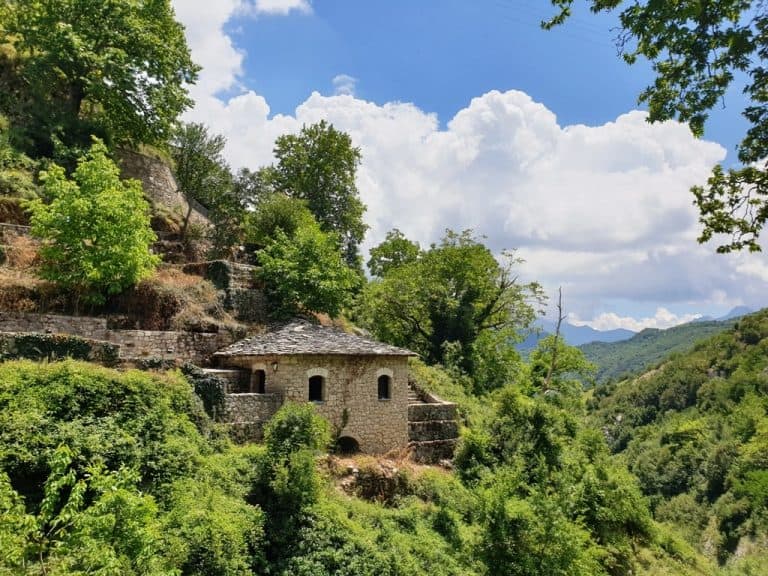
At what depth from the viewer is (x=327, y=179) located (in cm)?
3666

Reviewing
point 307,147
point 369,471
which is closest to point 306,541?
point 369,471

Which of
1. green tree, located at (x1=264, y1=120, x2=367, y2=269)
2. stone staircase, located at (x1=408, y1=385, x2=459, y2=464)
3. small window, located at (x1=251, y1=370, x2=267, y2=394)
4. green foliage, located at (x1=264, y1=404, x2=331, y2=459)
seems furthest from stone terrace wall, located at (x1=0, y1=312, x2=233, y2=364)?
green tree, located at (x1=264, y1=120, x2=367, y2=269)

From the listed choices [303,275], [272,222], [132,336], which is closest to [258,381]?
[132,336]

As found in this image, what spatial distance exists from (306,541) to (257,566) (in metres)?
1.15

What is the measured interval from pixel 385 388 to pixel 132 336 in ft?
27.1

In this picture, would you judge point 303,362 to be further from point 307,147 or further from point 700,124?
point 307,147

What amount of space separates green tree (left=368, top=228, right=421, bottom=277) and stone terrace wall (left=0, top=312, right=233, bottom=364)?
1024 inches

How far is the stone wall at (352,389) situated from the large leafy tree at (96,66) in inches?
558

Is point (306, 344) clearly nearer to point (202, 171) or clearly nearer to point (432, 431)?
point (432, 431)

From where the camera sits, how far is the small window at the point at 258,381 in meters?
16.2

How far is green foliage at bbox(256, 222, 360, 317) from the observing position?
20.0 meters

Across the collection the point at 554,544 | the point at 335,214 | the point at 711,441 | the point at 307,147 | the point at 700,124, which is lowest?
the point at 711,441

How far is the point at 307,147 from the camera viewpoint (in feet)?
125

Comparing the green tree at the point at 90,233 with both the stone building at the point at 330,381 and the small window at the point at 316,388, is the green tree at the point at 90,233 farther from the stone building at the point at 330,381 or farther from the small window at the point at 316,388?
the small window at the point at 316,388
